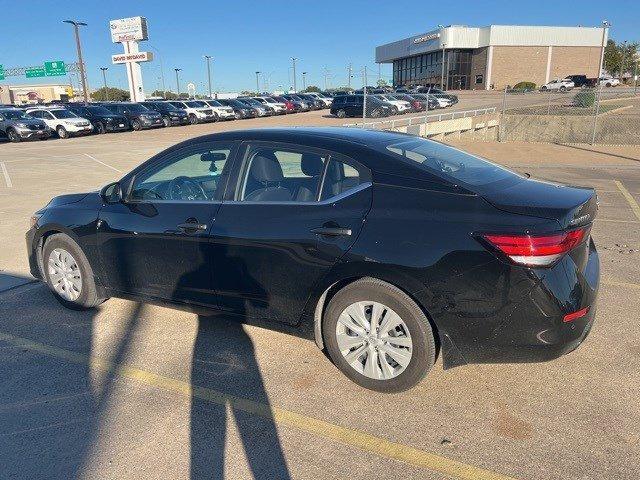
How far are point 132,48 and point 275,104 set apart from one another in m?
23.6

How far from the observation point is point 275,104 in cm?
4203

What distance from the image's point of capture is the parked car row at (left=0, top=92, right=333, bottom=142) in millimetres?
25922

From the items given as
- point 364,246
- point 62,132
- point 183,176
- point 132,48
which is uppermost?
point 132,48

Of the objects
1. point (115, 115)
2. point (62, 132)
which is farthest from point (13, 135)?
point (115, 115)

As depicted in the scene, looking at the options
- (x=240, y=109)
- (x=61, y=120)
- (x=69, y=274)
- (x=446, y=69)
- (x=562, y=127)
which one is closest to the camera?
(x=69, y=274)

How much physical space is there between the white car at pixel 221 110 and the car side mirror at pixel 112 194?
33.6 meters

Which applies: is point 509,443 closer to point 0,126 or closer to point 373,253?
point 373,253

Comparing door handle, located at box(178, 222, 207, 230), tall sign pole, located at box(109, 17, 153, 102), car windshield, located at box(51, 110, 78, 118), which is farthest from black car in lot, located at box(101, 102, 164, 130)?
door handle, located at box(178, 222, 207, 230)

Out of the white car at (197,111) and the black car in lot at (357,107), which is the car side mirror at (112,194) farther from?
the white car at (197,111)

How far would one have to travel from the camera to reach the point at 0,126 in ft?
85.1

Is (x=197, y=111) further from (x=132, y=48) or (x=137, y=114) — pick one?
(x=132, y=48)

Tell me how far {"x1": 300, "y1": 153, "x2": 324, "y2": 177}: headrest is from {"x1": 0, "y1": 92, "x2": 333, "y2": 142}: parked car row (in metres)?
26.7

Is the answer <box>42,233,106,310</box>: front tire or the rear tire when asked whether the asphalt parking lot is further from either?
the rear tire

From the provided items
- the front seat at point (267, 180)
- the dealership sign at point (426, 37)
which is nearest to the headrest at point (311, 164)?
the front seat at point (267, 180)
